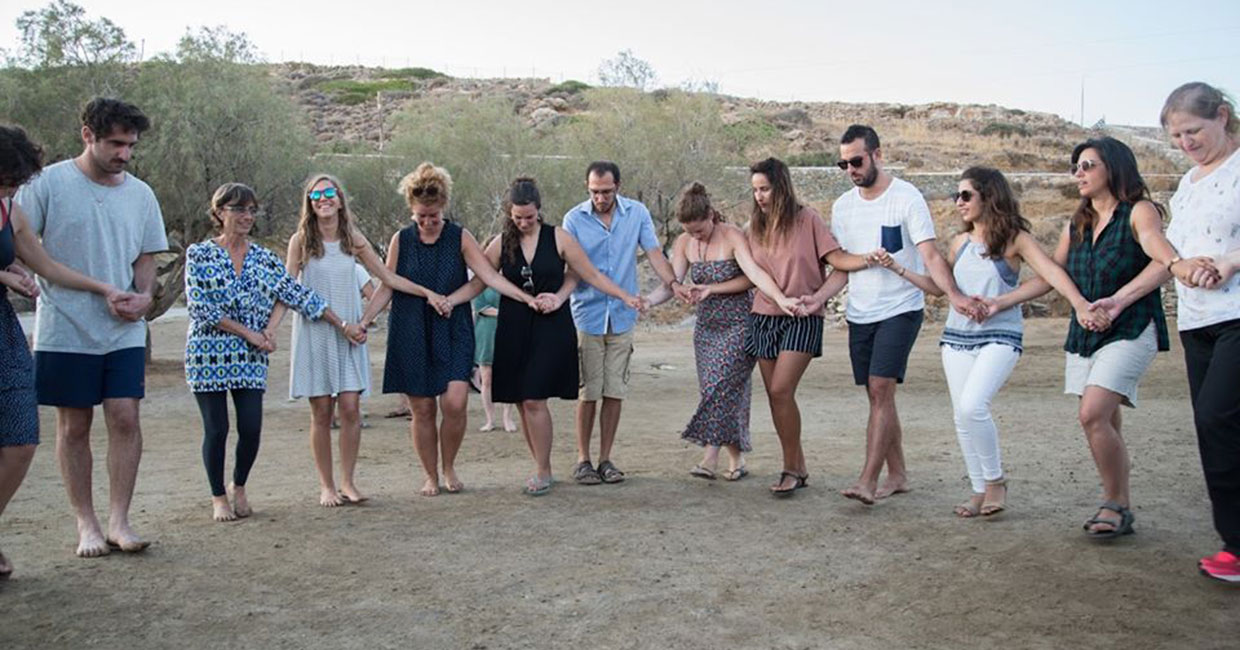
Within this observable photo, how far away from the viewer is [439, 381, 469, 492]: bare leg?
756 centimetres

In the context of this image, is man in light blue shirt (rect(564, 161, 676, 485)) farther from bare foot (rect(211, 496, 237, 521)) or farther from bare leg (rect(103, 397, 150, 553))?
bare leg (rect(103, 397, 150, 553))

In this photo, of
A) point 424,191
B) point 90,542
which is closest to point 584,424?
point 424,191

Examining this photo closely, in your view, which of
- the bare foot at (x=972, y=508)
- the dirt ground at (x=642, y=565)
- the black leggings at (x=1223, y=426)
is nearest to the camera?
the dirt ground at (x=642, y=565)

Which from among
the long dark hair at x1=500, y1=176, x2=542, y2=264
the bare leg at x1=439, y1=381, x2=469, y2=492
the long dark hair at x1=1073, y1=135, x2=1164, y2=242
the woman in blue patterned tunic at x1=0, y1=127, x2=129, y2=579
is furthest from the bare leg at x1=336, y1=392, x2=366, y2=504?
the long dark hair at x1=1073, y1=135, x2=1164, y2=242

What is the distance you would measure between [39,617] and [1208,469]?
5.24m

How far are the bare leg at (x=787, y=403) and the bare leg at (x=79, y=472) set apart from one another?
12.8 ft

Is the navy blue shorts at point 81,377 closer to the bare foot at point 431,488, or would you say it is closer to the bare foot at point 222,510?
the bare foot at point 222,510

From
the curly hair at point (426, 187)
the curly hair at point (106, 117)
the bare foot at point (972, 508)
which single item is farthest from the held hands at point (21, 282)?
the bare foot at point (972, 508)

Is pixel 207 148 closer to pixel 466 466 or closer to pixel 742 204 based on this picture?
pixel 466 466

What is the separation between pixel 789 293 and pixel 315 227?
3.05 metres

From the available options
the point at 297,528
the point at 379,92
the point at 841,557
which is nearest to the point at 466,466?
the point at 297,528

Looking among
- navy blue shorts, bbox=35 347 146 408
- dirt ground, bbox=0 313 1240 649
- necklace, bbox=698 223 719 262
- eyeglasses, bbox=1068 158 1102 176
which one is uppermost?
eyeglasses, bbox=1068 158 1102 176

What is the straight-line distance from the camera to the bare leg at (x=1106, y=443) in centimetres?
598

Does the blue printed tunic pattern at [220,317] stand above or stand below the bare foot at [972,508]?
above
